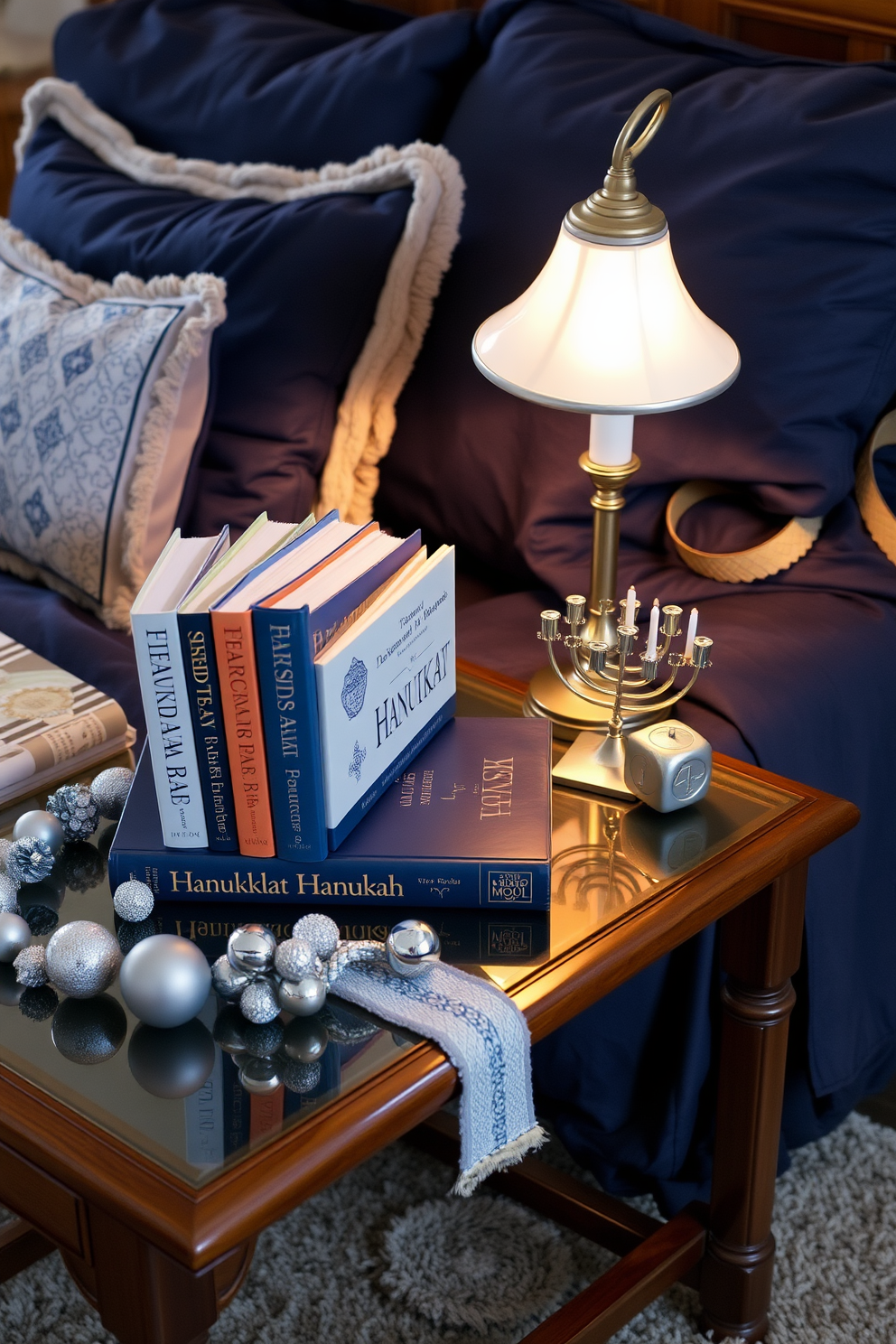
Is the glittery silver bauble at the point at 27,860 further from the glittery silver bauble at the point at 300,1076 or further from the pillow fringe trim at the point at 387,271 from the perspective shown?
the pillow fringe trim at the point at 387,271

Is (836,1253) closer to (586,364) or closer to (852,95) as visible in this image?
(586,364)

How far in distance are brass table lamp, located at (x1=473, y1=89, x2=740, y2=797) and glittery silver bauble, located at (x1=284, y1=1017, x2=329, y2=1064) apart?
307mm

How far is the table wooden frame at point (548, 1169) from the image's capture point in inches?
27.2

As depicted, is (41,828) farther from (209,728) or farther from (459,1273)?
(459,1273)

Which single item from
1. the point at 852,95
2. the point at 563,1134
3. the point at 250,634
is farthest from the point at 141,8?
the point at 563,1134

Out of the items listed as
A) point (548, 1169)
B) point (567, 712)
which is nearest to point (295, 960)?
point (567, 712)

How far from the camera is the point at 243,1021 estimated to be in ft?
2.59

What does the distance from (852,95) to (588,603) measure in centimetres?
56

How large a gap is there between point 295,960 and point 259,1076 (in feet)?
0.21

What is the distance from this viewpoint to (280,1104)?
0.73 m

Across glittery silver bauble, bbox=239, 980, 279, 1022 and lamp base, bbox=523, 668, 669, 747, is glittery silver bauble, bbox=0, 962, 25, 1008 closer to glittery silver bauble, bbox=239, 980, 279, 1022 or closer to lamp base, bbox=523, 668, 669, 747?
glittery silver bauble, bbox=239, 980, 279, 1022

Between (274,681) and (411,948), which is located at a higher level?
(274,681)

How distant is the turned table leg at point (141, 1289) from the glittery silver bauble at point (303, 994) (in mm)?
125

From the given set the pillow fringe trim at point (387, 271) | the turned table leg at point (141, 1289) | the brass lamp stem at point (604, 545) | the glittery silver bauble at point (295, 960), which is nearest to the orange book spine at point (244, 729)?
the glittery silver bauble at point (295, 960)
